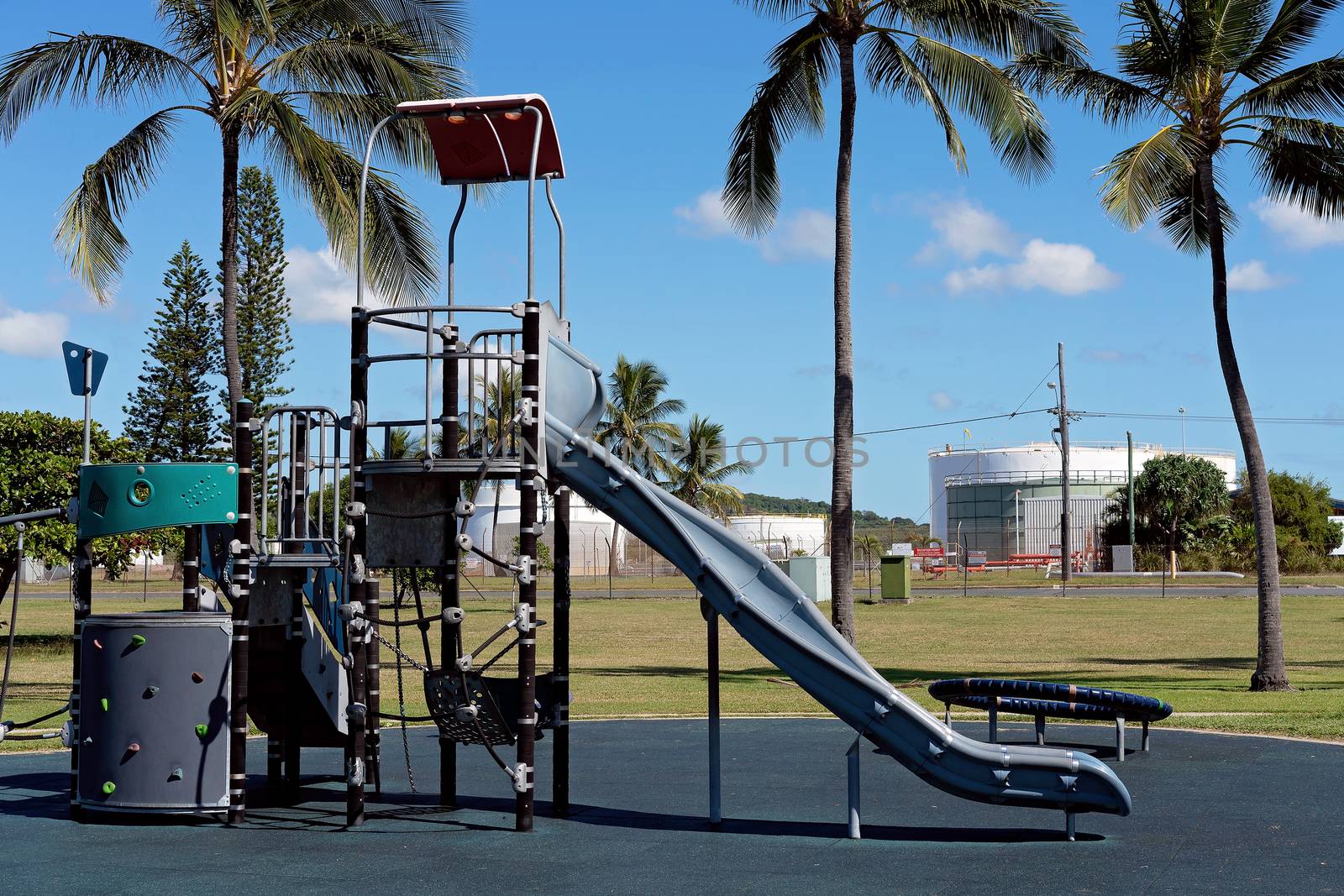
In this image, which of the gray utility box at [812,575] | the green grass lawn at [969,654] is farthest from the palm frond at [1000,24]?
the gray utility box at [812,575]

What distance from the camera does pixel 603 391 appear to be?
864cm

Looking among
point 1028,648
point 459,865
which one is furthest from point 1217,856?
point 1028,648

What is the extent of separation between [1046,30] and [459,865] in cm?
1293

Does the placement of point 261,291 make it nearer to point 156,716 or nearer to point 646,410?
point 646,410

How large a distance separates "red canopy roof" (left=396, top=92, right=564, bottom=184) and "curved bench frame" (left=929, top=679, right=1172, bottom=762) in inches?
188

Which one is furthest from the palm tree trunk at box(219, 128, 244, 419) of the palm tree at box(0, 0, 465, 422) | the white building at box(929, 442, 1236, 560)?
the white building at box(929, 442, 1236, 560)

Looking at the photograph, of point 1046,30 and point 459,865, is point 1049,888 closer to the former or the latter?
point 459,865

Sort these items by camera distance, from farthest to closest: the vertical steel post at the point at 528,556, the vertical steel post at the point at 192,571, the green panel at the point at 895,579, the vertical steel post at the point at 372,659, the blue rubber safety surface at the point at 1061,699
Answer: the green panel at the point at 895,579 < the blue rubber safety surface at the point at 1061,699 < the vertical steel post at the point at 192,571 < the vertical steel post at the point at 372,659 < the vertical steel post at the point at 528,556

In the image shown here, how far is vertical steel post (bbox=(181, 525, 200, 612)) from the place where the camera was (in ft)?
31.0

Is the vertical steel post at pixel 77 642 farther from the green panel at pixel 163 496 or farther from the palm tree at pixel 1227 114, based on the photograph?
the palm tree at pixel 1227 114

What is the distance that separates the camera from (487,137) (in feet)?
30.2

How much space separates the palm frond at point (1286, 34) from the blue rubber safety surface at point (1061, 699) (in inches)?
348

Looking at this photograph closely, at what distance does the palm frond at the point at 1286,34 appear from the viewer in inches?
601

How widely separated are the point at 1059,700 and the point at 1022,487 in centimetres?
5879
